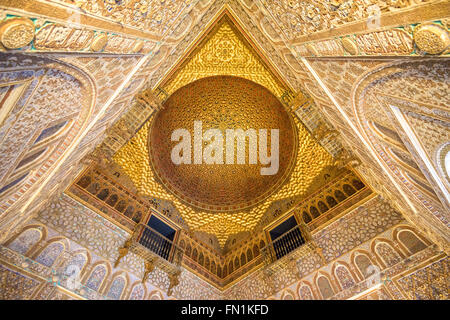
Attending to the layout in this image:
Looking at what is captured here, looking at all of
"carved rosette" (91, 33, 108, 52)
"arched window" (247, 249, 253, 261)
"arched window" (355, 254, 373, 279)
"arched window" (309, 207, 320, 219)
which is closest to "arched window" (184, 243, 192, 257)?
"arched window" (247, 249, 253, 261)

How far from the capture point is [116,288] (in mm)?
5504

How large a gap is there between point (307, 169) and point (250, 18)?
4792 millimetres

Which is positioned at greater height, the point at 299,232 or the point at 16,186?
the point at 299,232

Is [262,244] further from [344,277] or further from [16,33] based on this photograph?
[16,33]

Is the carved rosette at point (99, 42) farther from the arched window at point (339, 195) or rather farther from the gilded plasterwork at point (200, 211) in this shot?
the arched window at point (339, 195)

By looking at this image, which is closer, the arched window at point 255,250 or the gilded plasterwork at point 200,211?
the gilded plasterwork at point 200,211

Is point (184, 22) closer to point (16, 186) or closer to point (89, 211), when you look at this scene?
point (16, 186)

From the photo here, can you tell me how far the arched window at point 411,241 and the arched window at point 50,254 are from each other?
24.1ft

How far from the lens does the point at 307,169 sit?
7723mm

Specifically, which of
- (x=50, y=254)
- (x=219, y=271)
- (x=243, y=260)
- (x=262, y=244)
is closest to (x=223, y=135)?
(x=262, y=244)

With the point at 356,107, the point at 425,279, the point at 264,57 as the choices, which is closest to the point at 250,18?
the point at 264,57

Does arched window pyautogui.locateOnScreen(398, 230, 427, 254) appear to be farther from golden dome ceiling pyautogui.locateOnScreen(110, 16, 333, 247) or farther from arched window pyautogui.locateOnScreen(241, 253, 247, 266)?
arched window pyautogui.locateOnScreen(241, 253, 247, 266)

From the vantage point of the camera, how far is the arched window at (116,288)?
539 centimetres

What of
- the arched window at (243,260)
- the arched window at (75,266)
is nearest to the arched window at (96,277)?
the arched window at (75,266)
